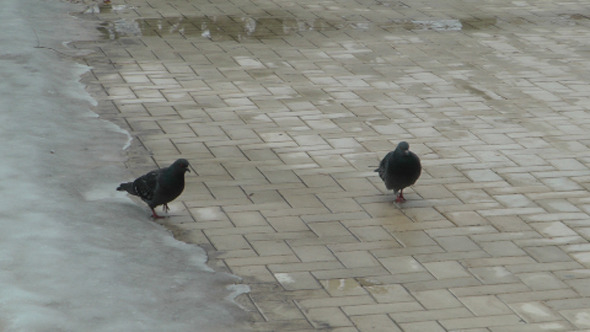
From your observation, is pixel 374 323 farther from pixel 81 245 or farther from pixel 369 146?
pixel 369 146

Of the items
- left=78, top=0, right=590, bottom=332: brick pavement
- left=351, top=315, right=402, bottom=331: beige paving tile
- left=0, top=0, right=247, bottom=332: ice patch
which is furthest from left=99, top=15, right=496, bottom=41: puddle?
left=351, top=315, right=402, bottom=331: beige paving tile

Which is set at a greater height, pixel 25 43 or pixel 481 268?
pixel 481 268

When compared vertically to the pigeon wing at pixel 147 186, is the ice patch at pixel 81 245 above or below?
below

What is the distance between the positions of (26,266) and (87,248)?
21.0 inches

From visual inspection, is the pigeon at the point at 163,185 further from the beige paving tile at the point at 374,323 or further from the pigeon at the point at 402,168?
the beige paving tile at the point at 374,323

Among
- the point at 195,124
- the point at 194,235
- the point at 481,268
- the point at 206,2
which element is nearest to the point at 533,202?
the point at 481,268

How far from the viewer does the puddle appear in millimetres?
13797

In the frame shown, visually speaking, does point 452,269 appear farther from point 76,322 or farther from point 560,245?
point 76,322

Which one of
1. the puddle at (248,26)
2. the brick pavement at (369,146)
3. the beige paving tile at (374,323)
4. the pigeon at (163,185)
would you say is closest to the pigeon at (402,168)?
the brick pavement at (369,146)

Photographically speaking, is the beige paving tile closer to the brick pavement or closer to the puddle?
the brick pavement

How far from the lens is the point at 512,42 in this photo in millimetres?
13594

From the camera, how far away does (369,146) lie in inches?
369

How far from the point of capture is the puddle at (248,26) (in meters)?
13.8

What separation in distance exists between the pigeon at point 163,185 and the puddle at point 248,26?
20.7ft
